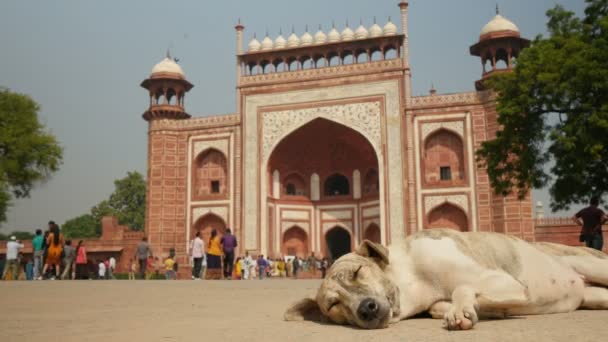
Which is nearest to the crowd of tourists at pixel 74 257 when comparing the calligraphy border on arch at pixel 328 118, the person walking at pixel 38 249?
the person walking at pixel 38 249

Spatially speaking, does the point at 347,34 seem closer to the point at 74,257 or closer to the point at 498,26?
the point at 498,26

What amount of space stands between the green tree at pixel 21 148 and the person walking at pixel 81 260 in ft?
19.4

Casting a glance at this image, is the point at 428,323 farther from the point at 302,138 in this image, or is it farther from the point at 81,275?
the point at 302,138

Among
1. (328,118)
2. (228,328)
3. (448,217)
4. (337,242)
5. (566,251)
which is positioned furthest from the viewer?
(337,242)

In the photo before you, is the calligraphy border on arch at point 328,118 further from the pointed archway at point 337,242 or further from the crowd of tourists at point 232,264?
the pointed archway at point 337,242

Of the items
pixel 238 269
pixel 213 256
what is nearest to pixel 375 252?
pixel 213 256

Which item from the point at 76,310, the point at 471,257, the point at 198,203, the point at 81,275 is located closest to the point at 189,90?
the point at 198,203

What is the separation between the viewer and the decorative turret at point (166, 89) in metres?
24.2

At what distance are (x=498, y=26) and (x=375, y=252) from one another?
2065 centimetres

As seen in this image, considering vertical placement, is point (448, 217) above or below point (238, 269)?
above

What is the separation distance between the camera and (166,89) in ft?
81.0

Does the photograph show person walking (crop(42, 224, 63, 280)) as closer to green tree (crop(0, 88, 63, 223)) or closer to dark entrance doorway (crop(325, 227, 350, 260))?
green tree (crop(0, 88, 63, 223))

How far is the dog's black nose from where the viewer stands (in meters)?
2.39

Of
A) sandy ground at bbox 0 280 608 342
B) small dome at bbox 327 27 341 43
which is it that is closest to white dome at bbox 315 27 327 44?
small dome at bbox 327 27 341 43
